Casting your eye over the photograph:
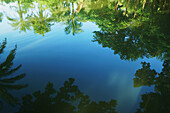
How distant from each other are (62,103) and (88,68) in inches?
131

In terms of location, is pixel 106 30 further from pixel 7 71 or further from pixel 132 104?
pixel 7 71

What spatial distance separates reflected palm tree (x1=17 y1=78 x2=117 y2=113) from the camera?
4869 millimetres

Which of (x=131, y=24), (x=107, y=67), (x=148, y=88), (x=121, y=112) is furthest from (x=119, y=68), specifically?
(x=131, y=24)

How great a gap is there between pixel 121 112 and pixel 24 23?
18.4m

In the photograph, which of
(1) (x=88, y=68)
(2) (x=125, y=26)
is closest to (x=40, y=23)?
(2) (x=125, y=26)

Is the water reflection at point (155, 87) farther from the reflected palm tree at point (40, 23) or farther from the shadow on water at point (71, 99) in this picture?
the reflected palm tree at point (40, 23)

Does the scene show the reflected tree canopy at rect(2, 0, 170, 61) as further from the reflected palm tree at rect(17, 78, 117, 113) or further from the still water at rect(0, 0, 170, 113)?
the reflected palm tree at rect(17, 78, 117, 113)

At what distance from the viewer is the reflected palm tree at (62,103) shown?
4869 millimetres

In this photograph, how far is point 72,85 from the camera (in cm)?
659

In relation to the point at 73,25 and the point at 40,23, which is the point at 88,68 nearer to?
the point at 73,25

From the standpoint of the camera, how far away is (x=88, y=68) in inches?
311

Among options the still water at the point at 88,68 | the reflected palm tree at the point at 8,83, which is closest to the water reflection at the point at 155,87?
the still water at the point at 88,68

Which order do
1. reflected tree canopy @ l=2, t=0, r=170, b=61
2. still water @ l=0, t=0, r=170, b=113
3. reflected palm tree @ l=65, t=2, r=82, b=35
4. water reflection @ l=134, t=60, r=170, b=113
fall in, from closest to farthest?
water reflection @ l=134, t=60, r=170, b=113 → still water @ l=0, t=0, r=170, b=113 → reflected tree canopy @ l=2, t=0, r=170, b=61 → reflected palm tree @ l=65, t=2, r=82, b=35

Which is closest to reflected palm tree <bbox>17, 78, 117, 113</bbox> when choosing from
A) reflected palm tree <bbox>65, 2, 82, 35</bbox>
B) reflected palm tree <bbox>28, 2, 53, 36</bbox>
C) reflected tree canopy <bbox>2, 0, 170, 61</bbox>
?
reflected tree canopy <bbox>2, 0, 170, 61</bbox>
